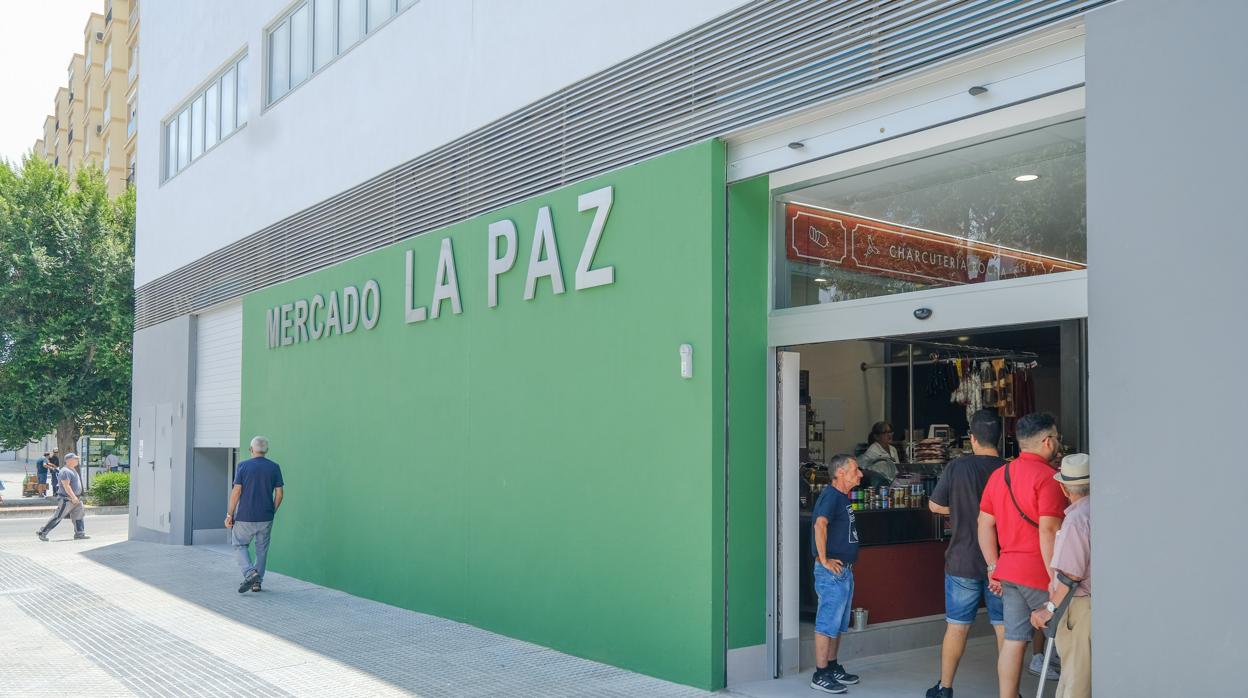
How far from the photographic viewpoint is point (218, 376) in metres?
16.9

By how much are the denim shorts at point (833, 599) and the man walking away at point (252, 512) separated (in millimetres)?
7195

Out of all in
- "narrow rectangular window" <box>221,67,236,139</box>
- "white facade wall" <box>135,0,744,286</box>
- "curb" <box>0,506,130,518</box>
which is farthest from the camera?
"curb" <box>0,506,130,518</box>

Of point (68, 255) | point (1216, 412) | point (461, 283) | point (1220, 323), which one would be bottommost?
point (1216, 412)

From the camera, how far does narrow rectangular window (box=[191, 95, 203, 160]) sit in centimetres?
1780

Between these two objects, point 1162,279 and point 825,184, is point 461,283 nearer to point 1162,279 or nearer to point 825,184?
point 825,184

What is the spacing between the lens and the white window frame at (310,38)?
1208 cm

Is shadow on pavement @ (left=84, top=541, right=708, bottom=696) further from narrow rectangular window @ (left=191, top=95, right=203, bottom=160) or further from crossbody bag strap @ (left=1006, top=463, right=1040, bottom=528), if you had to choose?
narrow rectangular window @ (left=191, top=95, right=203, bottom=160)

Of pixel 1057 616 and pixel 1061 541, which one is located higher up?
pixel 1061 541

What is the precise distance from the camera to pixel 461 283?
1034 cm

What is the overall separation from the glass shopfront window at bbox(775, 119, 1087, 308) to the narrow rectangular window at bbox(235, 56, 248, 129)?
→ 11.1 meters

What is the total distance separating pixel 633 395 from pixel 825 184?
212cm

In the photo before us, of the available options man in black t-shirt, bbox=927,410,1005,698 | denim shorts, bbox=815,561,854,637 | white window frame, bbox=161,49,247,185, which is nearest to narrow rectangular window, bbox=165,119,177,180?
white window frame, bbox=161,49,247,185

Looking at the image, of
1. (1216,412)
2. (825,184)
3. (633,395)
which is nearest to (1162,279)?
(1216,412)

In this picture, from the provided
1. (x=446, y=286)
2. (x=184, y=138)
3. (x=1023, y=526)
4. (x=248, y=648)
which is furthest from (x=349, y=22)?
(x=1023, y=526)
